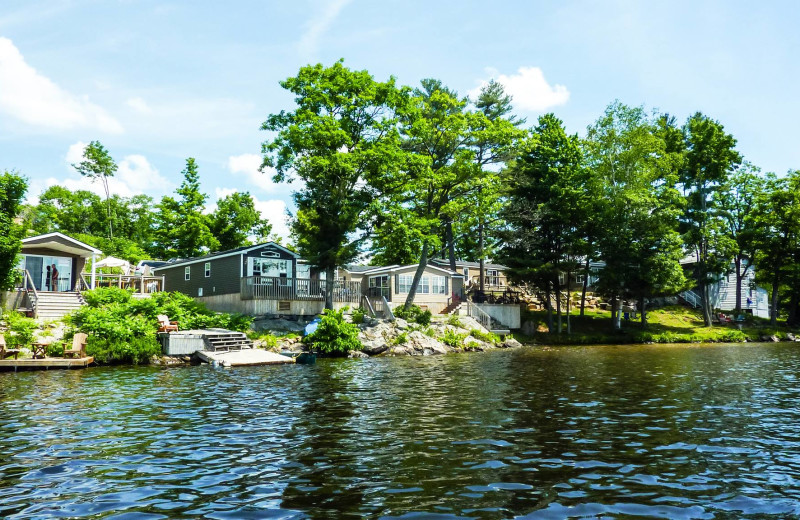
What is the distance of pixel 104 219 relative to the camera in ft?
246

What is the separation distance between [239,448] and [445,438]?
3.72 metres

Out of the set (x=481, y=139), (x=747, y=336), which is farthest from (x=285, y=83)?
(x=747, y=336)

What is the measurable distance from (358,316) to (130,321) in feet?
52.8

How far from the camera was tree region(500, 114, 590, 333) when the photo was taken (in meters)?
49.1

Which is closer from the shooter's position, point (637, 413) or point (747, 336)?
point (637, 413)

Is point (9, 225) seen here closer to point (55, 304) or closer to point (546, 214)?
point (55, 304)

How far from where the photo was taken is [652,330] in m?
51.7

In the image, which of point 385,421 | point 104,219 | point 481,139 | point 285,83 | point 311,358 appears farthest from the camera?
point 104,219

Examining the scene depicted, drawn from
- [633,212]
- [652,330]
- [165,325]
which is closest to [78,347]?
[165,325]

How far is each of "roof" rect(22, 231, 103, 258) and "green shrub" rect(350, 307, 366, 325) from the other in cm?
1816

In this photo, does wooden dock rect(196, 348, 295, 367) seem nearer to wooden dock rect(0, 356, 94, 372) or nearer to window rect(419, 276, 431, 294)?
wooden dock rect(0, 356, 94, 372)

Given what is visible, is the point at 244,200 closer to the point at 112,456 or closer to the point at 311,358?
the point at 311,358

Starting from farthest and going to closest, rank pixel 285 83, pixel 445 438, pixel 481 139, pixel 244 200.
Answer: pixel 244 200 < pixel 481 139 < pixel 285 83 < pixel 445 438

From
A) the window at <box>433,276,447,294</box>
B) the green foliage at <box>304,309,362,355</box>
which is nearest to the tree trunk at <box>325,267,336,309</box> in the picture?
the green foliage at <box>304,309,362,355</box>
